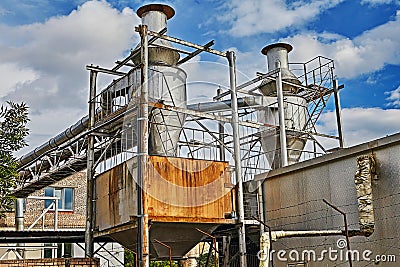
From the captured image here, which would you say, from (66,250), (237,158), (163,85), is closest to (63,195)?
(66,250)

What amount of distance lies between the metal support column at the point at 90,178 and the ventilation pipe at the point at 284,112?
5.88 metres

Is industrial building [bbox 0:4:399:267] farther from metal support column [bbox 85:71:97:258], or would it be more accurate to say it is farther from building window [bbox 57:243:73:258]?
building window [bbox 57:243:73:258]

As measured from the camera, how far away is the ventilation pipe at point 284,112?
18609mm

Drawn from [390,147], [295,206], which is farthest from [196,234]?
[390,147]

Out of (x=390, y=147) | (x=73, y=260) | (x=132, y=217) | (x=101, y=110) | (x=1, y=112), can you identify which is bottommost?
(x=73, y=260)

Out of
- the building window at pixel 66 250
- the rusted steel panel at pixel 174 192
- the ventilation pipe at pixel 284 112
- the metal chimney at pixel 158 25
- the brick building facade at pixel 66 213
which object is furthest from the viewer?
the brick building facade at pixel 66 213

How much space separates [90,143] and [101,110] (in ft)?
3.81

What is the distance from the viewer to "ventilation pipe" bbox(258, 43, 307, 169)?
18.6m

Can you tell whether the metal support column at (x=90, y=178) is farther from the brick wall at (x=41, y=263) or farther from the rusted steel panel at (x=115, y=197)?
the brick wall at (x=41, y=263)

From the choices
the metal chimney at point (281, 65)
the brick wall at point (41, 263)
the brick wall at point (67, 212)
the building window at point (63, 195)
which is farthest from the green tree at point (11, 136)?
the building window at point (63, 195)

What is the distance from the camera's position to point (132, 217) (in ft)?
45.1

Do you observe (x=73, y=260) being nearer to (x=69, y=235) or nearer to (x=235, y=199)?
(x=69, y=235)

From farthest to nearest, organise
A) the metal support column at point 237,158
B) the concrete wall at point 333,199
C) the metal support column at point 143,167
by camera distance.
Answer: the metal support column at point 237,158 < the metal support column at point 143,167 < the concrete wall at point 333,199

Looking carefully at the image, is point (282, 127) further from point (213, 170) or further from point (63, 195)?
point (63, 195)
